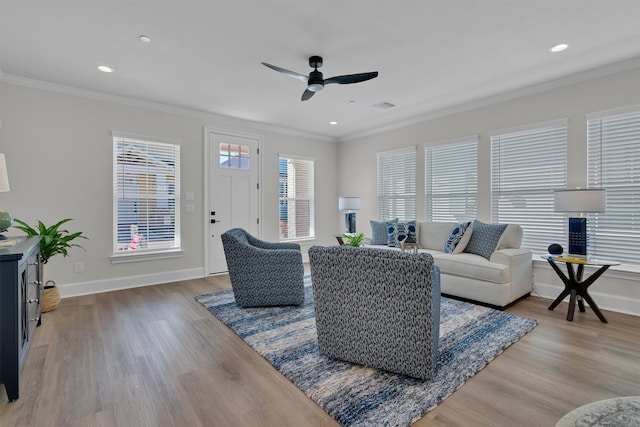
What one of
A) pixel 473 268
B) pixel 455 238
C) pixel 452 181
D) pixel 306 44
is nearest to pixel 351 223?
pixel 452 181

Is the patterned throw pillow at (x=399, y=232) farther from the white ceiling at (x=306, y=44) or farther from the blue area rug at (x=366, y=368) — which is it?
the white ceiling at (x=306, y=44)

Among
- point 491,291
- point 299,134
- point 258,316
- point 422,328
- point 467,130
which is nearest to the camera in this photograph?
point 422,328

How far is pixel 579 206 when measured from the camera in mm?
3068

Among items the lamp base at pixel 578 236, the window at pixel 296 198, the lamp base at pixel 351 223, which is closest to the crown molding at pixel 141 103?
the window at pixel 296 198

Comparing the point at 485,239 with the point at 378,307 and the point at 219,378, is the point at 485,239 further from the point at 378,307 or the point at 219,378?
the point at 219,378

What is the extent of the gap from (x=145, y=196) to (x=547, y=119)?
551 cm

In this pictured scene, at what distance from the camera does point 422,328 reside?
189 centimetres

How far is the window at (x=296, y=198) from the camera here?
6.11 metres

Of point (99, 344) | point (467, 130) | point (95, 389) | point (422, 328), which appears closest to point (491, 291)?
point (422, 328)

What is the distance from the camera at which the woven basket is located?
336 cm

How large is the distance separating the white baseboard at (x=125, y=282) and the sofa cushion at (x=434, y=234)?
3576 millimetres

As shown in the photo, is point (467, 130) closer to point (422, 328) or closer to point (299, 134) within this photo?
point (299, 134)

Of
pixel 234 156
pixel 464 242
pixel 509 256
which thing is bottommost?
pixel 509 256

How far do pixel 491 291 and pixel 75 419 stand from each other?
12.0 ft
